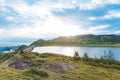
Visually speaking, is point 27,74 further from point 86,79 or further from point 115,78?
point 115,78

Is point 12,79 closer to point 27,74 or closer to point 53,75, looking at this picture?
point 27,74

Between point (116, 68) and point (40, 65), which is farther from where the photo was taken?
point (116, 68)

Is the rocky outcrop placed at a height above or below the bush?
above

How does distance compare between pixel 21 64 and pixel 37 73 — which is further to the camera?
pixel 21 64

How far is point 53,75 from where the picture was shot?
60.6 meters

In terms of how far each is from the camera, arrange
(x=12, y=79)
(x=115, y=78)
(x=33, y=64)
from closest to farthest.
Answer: (x=12, y=79) < (x=115, y=78) < (x=33, y=64)

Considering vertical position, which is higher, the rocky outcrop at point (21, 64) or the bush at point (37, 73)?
the rocky outcrop at point (21, 64)

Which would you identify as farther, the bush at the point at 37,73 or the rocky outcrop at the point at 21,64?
the rocky outcrop at the point at 21,64

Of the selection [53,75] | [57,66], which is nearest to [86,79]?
[53,75]

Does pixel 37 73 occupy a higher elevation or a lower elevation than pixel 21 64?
lower

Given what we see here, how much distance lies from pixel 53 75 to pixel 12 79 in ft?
47.5

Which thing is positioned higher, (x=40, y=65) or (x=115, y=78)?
(x=40, y=65)

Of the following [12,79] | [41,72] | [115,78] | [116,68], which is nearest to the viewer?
[12,79]

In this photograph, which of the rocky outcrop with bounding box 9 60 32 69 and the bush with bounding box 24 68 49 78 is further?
the rocky outcrop with bounding box 9 60 32 69
